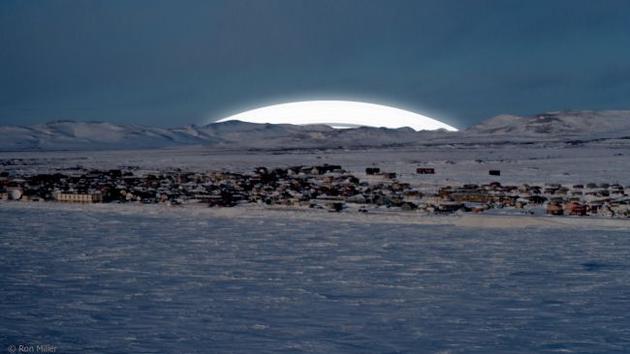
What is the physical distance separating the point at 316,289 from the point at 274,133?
471 ft

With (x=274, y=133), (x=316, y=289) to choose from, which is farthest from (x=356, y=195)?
(x=274, y=133)

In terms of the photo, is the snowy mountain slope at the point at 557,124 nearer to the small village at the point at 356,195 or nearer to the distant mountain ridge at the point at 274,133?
the distant mountain ridge at the point at 274,133

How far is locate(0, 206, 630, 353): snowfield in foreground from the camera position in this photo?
A: 19.0ft

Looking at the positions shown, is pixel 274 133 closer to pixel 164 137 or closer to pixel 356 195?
pixel 164 137

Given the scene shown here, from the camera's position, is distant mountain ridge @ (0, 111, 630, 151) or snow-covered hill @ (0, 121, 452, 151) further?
distant mountain ridge @ (0, 111, 630, 151)

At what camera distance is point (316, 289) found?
7559mm

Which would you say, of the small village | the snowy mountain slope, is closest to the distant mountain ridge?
the snowy mountain slope

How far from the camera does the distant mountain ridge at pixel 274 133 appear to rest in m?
111

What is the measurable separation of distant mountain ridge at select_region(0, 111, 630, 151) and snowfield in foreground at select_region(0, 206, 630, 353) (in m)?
95.3

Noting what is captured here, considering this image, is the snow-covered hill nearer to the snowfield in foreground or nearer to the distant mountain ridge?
the distant mountain ridge

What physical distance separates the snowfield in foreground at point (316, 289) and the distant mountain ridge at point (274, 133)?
313 feet

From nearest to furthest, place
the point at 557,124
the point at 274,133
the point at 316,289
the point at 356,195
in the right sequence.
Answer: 1. the point at 316,289
2. the point at 356,195
3. the point at 557,124
4. the point at 274,133

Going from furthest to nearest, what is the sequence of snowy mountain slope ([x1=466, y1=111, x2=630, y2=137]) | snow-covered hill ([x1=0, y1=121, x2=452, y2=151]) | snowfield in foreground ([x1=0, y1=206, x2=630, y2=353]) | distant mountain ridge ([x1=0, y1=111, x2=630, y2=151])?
1. snowy mountain slope ([x1=466, y1=111, x2=630, y2=137])
2. distant mountain ridge ([x1=0, y1=111, x2=630, y2=151])
3. snow-covered hill ([x1=0, y1=121, x2=452, y2=151])
4. snowfield in foreground ([x1=0, y1=206, x2=630, y2=353])

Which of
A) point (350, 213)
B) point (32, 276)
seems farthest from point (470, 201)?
point (32, 276)
